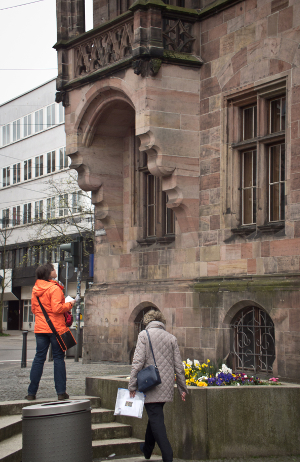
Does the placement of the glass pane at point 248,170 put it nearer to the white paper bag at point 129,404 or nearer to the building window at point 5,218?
the white paper bag at point 129,404

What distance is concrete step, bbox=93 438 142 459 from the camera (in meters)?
8.44

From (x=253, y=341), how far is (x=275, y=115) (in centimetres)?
377

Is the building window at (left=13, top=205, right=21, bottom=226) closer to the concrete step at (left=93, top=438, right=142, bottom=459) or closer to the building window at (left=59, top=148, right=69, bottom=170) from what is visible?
the building window at (left=59, top=148, right=69, bottom=170)

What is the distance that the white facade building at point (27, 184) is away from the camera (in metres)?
47.3

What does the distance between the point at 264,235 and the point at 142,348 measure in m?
5.10

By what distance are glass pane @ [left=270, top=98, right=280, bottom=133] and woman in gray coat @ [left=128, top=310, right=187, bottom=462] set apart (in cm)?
575

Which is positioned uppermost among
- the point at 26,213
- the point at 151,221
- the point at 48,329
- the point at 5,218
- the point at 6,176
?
the point at 6,176

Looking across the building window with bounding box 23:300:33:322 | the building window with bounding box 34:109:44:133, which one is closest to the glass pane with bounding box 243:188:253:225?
the building window with bounding box 34:109:44:133

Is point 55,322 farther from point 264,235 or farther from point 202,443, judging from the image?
point 264,235

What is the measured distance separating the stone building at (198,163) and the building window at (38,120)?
3388 cm

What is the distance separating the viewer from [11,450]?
296 inches

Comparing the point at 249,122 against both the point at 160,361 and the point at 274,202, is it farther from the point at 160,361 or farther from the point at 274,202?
the point at 160,361

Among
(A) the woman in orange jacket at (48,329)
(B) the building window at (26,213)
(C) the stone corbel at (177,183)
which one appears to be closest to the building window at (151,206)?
(C) the stone corbel at (177,183)

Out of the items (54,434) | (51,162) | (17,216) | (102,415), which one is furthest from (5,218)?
(54,434)
